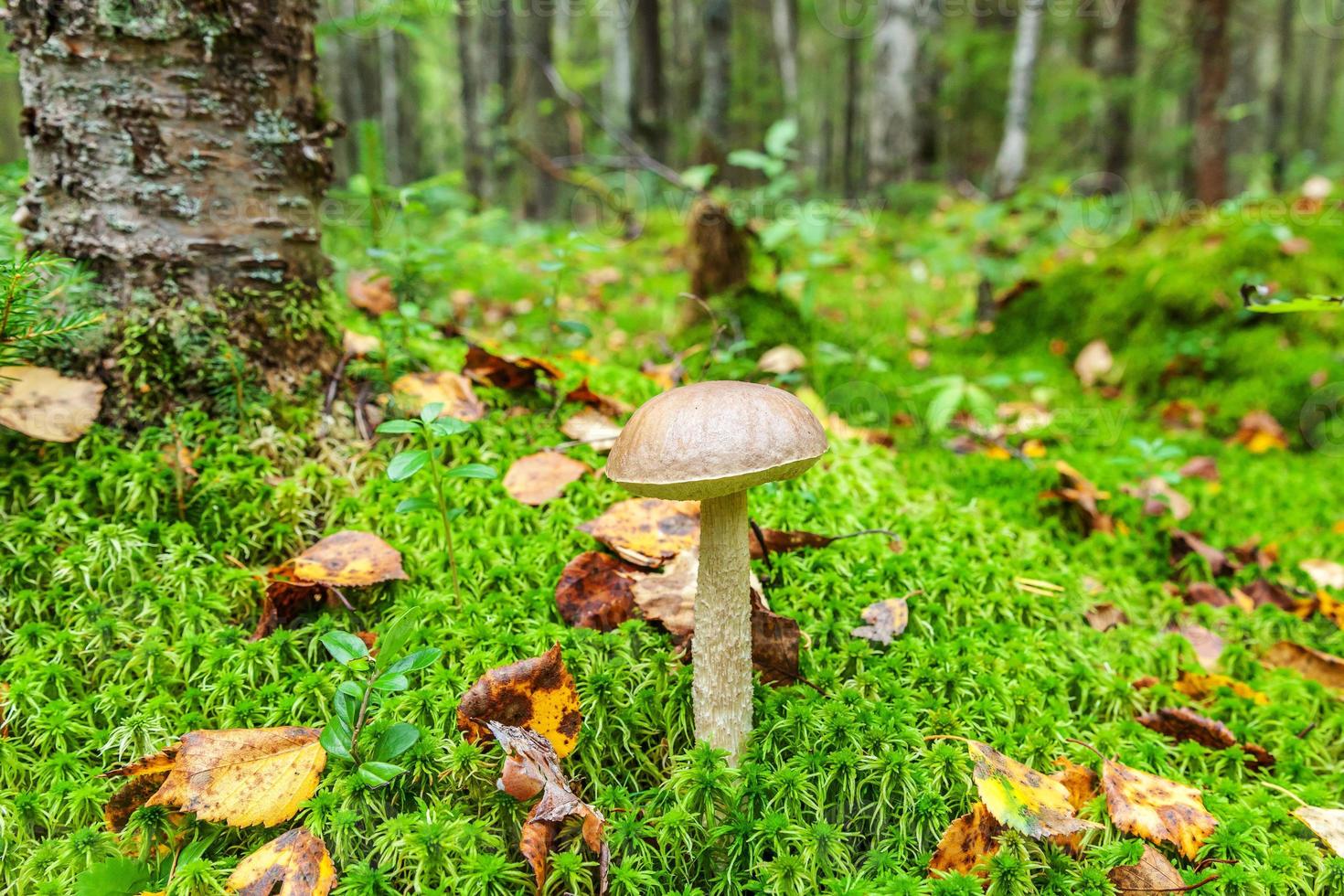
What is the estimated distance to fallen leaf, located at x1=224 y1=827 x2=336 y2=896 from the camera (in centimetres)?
152

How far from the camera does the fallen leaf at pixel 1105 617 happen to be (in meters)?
2.55

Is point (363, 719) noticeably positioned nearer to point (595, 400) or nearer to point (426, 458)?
point (426, 458)

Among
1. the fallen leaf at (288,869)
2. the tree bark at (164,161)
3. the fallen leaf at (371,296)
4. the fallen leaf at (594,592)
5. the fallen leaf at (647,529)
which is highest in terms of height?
the tree bark at (164,161)

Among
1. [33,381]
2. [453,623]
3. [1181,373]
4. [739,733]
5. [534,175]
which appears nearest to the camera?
[739,733]

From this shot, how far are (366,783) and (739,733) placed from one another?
2.86ft

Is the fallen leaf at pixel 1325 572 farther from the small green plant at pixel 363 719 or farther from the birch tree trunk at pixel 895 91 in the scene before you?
the birch tree trunk at pixel 895 91

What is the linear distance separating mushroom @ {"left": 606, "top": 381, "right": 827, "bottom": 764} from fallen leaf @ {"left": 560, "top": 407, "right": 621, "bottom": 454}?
1.09 metres

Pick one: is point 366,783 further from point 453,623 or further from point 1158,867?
point 1158,867

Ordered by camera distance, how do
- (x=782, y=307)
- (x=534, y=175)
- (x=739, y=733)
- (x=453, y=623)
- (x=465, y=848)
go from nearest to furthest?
(x=465, y=848) → (x=739, y=733) → (x=453, y=623) → (x=782, y=307) → (x=534, y=175)

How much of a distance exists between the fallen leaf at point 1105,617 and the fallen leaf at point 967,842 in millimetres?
1130

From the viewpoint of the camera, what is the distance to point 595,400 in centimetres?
295

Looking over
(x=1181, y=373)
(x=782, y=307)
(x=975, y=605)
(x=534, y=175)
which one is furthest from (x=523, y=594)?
(x=534, y=175)

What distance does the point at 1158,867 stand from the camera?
1.70m

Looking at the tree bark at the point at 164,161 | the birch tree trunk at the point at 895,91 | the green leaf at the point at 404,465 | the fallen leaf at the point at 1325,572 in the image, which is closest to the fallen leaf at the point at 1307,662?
the fallen leaf at the point at 1325,572
